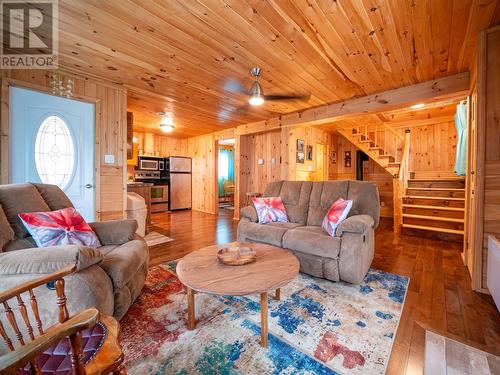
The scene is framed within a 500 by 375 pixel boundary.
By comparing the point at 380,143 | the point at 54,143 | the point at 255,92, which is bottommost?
the point at 54,143

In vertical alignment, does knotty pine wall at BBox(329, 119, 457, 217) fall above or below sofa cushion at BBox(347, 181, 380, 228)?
above

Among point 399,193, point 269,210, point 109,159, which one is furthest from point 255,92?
point 399,193

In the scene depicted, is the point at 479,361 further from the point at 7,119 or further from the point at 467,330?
the point at 7,119

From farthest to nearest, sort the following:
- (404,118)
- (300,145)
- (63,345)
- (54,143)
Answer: (404,118) < (300,145) < (54,143) < (63,345)

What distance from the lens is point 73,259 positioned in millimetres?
1190

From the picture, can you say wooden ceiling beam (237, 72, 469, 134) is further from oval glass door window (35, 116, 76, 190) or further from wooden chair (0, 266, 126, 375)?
wooden chair (0, 266, 126, 375)

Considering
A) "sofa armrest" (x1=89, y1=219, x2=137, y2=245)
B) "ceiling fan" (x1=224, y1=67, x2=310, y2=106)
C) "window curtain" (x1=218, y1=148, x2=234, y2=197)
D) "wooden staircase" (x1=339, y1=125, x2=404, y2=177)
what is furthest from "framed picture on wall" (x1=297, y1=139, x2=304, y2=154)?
"window curtain" (x1=218, y1=148, x2=234, y2=197)

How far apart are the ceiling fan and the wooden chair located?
2.39 m

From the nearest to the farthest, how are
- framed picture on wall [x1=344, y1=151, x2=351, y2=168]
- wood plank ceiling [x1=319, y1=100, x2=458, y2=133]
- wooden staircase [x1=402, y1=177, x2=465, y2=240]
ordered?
wooden staircase [x1=402, y1=177, x2=465, y2=240] < wood plank ceiling [x1=319, y1=100, x2=458, y2=133] < framed picture on wall [x1=344, y1=151, x2=351, y2=168]

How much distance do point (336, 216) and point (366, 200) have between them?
52 centimetres

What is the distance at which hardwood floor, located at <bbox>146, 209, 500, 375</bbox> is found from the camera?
4.70 ft

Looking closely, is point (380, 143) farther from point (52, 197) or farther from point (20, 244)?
point (20, 244)

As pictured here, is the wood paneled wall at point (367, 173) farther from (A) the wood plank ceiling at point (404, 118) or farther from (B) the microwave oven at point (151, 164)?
(B) the microwave oven at point (151, 164)

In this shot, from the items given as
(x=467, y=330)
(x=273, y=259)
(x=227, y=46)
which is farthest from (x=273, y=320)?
(x=227, y=46)
